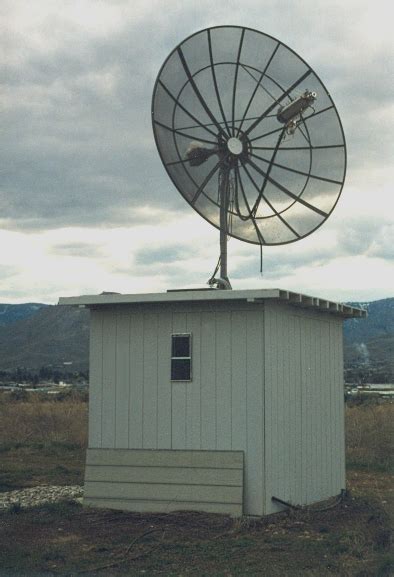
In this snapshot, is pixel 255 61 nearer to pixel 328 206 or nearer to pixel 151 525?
pixel 328 206

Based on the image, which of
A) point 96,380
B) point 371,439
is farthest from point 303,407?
point 371,439

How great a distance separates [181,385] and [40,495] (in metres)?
3.71

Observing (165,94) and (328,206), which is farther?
(328,206)

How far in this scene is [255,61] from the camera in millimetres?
13461

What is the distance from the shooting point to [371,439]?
2325 centimetres

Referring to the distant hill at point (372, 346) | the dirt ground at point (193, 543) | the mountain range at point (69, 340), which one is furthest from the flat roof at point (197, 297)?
the mountain range at point (69, 340)

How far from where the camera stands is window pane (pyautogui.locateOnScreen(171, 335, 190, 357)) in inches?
514

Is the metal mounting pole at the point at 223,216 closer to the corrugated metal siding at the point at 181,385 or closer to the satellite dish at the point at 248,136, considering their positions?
the satellite dish at the point at 248,136

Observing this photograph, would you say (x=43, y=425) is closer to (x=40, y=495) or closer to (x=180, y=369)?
(x=40, y=495)

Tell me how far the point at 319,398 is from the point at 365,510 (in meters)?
2.02

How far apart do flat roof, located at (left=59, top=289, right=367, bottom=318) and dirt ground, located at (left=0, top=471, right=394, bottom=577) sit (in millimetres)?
3082

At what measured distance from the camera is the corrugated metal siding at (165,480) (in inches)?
490

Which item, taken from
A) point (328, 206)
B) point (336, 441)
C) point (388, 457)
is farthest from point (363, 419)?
point (328, 206)

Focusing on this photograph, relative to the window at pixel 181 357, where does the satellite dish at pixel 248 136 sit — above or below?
above
